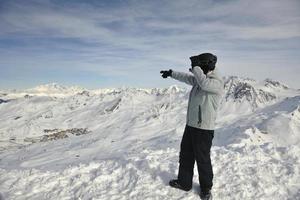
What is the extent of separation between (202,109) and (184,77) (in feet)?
3.28

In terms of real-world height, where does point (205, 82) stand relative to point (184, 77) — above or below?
below

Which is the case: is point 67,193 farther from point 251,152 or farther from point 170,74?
point 251,152

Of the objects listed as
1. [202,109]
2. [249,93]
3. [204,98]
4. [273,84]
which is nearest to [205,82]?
[204,98]

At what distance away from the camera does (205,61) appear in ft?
26.8

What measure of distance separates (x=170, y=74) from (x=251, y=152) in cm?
546

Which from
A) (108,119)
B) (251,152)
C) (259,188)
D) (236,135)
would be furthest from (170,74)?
(108,119)

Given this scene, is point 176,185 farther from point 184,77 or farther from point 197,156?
point 184,77

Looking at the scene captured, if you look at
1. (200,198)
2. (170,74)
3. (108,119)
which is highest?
(170,74)

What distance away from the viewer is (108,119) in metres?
170

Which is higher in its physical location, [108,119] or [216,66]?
[216,66]

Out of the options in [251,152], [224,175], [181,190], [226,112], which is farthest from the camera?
[226,112]

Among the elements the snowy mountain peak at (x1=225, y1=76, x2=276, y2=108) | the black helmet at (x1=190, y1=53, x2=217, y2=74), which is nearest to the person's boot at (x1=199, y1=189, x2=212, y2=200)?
the black helmet at (x1=190, y1=53, x2=217, y2=74)

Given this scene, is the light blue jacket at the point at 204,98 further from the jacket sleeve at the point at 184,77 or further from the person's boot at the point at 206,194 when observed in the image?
the person's boot at the point at 206,194

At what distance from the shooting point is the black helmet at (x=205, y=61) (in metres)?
8.18
